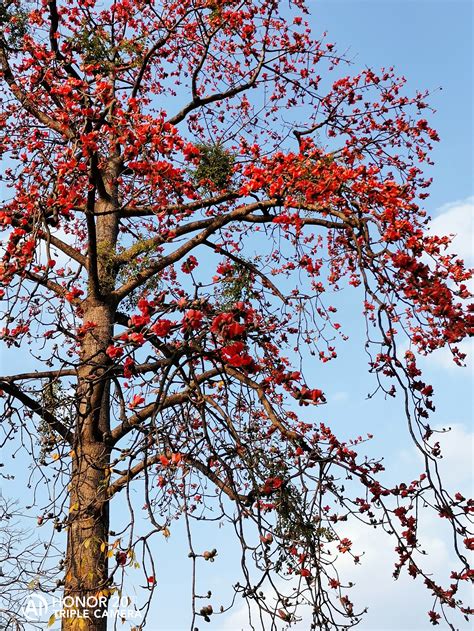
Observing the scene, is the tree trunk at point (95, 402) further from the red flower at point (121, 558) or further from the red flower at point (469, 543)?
the red flower at point (469, 543)

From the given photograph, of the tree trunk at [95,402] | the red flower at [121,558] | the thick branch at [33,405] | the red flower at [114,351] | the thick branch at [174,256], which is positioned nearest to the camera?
the red flower at [121,558]

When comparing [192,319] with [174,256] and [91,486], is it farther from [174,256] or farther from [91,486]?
[174,256]

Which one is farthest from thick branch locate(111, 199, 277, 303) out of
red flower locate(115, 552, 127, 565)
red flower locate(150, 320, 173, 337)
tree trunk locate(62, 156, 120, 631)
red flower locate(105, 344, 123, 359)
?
red flower locate(115, 552, 127, 565)

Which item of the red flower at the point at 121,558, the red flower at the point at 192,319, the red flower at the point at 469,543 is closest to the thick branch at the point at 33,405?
the red flower at the point at 121,558

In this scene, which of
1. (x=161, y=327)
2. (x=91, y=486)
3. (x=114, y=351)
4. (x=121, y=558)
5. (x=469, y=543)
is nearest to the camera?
(x=121, y=558)

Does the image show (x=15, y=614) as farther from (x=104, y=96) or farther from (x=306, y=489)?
(x=104, y=96)

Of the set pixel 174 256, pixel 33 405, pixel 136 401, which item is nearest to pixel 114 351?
pixel 136 401

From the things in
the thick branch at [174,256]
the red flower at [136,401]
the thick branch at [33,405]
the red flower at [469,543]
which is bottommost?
the red flower at [469,543]

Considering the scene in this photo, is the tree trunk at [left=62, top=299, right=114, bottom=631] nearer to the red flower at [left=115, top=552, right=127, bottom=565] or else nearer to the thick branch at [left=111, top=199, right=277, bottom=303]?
the thick branch at [left=111, top=199, right=277, bottom=303]

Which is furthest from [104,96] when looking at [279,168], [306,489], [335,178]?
[306,489]

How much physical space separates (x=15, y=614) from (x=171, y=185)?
12.7 ft

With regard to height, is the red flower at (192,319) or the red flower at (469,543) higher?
the red flower at (192,319)

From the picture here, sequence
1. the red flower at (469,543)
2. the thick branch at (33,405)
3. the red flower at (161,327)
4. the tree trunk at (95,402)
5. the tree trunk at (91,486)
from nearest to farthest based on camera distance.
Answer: the red flower at (161,327), the red flower at (469,543), the tree trunk at (91,486), the tree trunk at (95,402), the thick branch at (33,405)

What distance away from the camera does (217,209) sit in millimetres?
6539
